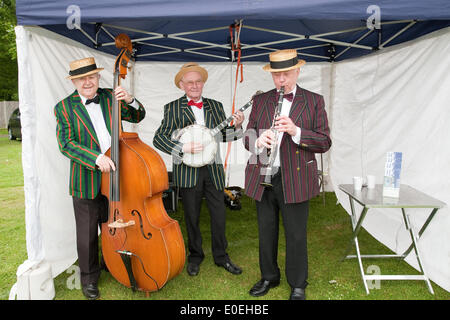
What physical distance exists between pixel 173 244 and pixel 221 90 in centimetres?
344

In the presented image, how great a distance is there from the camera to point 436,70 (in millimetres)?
2869

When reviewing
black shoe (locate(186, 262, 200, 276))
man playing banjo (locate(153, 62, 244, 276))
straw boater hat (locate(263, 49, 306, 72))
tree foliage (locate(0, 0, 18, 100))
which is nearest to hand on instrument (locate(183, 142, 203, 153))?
man playing banjo (locate(153, 62, 244, 276))

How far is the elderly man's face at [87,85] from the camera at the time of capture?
2.50 meters

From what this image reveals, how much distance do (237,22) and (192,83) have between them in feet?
2.19

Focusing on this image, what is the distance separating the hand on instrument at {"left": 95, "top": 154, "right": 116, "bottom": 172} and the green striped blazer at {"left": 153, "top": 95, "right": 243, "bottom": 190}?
1.91 feet

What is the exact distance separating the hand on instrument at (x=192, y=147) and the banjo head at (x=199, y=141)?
0.04m

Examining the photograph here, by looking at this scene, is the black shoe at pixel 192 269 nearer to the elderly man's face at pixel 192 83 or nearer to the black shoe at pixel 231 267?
the black shoe at pixel 231 267

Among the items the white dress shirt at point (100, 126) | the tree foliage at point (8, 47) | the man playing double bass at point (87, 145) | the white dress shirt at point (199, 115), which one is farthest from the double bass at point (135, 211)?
the tree foliage at point (8, 47)

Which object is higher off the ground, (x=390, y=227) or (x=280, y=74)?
(x=280, y=74)

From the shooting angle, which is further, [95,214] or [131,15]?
[95,214]

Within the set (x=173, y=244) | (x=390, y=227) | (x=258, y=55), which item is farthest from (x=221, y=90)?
(x=173, y=244)

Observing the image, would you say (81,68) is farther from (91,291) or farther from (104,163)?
(91,291)

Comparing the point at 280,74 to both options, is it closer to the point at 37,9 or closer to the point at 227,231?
the point at 37,9

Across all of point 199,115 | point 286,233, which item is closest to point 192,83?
point 199,115
